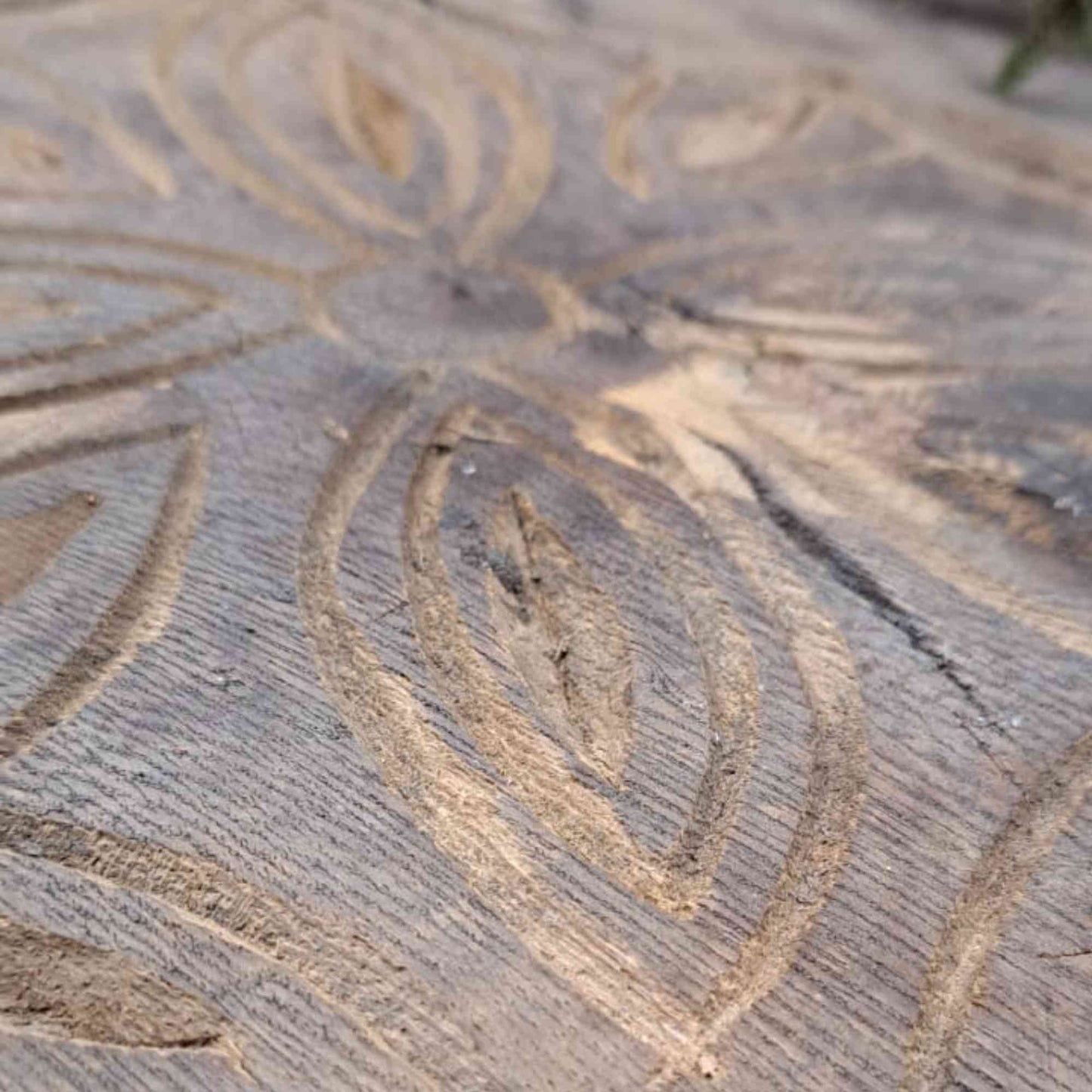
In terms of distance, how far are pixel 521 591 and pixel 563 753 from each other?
135mm

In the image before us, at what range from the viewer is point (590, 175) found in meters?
1.18

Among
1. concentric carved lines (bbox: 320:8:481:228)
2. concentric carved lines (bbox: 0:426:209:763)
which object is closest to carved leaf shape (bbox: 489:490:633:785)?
concentric carved lines (bbox: 0:426:209:763)

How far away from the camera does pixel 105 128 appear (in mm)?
1126

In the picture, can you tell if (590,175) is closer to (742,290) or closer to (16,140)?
(742,290)

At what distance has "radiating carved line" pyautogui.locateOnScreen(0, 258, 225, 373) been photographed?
866mm

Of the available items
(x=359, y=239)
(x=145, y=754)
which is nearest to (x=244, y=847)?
(x=145, y=754)

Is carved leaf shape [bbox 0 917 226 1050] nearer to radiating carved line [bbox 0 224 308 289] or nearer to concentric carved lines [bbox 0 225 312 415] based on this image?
concentric carved lines [bbox 0 225 312 415]

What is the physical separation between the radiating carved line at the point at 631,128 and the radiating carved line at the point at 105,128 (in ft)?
1.50

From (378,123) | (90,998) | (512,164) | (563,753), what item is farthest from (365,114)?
(90,998)

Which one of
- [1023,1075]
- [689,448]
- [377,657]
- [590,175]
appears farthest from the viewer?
[590,175]

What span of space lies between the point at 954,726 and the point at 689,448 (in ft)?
0.99

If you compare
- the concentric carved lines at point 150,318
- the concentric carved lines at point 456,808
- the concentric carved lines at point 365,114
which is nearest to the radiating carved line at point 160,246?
the concentric carved lines at point 150,318

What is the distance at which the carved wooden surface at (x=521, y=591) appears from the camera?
56 cm

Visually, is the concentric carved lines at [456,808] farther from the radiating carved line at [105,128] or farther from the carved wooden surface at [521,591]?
the radiating carved line at [105,128]
